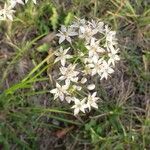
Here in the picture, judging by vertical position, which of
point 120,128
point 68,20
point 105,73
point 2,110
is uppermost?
point 68,20

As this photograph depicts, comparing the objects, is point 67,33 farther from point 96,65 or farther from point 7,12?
point 7,12

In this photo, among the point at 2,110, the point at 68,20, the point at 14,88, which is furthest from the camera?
the point at 68,20

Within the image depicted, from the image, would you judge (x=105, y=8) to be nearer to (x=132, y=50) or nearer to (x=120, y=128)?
(x=132, y=50)

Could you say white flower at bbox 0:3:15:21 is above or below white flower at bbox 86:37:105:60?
above

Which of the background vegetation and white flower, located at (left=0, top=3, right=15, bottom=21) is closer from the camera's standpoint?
white flower, located at (left=0, top=3, right=15, bottom=21)

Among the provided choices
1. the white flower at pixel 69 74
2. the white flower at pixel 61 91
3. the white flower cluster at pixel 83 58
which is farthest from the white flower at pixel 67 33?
the white flower at pixel 61 91

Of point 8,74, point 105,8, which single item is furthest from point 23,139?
point 105,8

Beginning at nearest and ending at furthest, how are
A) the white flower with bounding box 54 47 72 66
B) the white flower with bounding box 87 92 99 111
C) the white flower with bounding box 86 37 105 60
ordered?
the white flower with bounding box 86 37 105 60, the white flower with bounding box 54 47 72 66, the white flower with bounding box 87 92 99 111

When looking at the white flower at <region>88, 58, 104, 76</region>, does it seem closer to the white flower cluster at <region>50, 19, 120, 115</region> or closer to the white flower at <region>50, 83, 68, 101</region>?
the white flower cluster at <region>50, 19, 120, 115</region>

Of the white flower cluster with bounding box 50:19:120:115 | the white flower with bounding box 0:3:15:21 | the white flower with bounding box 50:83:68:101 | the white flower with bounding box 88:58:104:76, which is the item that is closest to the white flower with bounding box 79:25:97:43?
the white flower cluster with bounding box 50:19:120:115

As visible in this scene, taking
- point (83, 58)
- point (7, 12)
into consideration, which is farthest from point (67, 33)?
point (7, 12)
